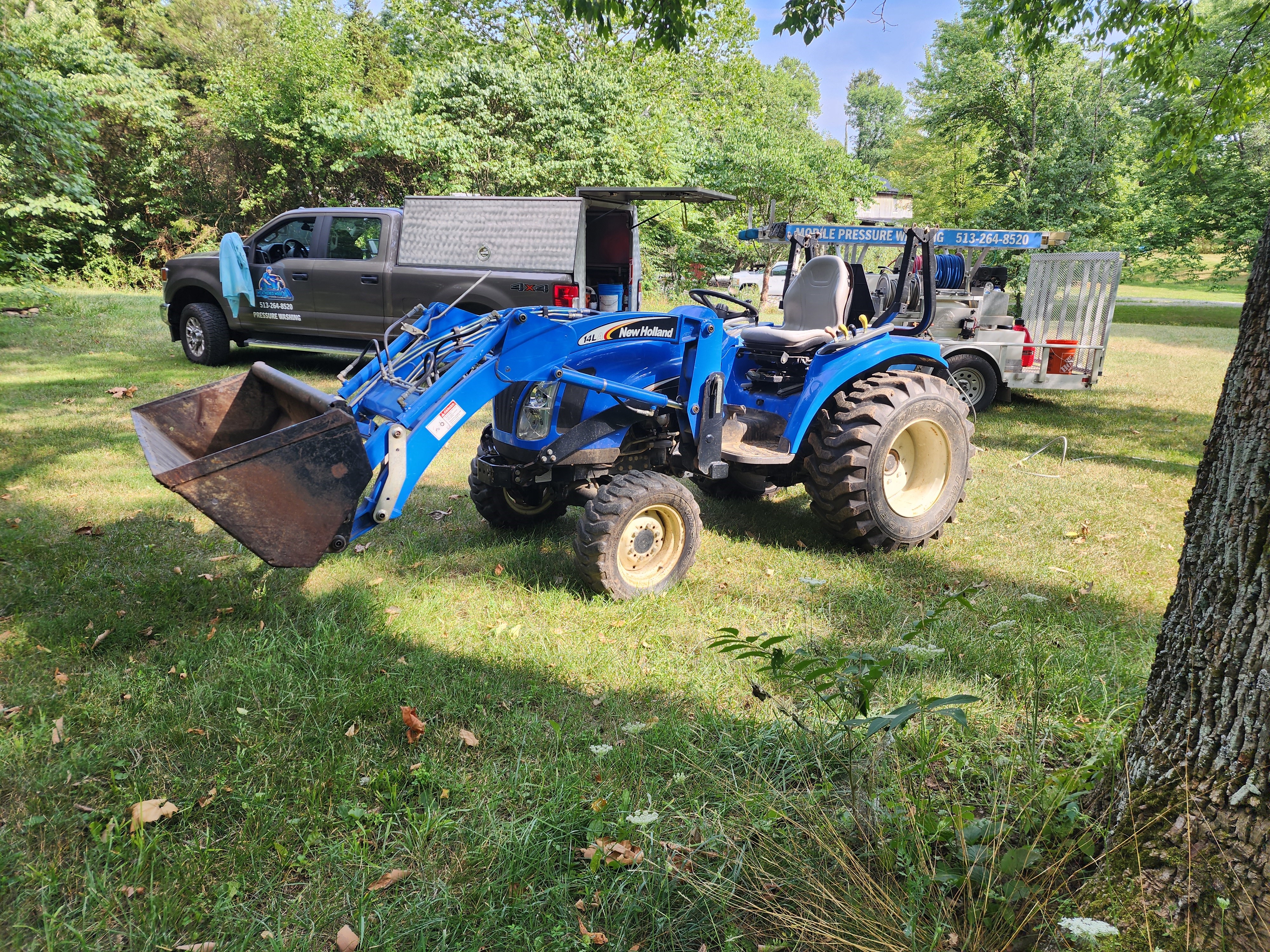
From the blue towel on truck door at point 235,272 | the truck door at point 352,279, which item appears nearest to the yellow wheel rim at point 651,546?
the truck door at point 352,279

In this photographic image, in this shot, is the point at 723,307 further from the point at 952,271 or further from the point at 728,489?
the point at 952,271

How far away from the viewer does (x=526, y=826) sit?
2.58m

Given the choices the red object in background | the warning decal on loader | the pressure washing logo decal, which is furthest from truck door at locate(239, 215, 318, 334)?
the red object in background

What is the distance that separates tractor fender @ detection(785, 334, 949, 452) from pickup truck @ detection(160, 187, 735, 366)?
16.6 feet

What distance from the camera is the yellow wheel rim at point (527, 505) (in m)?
5.25

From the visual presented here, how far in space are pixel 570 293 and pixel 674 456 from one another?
536 cm

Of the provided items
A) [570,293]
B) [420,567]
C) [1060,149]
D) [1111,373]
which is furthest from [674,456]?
[1060,149]

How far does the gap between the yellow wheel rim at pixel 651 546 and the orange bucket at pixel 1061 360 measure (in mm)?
7663

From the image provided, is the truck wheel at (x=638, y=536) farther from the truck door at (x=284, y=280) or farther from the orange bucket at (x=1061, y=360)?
the truck door at (x=284, y=280)

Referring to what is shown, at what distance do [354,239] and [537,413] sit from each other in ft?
24.7

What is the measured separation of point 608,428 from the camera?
186 inches

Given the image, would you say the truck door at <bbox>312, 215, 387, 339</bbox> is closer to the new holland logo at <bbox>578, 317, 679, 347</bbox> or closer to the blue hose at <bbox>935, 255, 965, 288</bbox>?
the new holland logo at <bbox>578, 317, 679, 347</bbox>

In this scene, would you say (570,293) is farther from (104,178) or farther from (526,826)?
(104,178)

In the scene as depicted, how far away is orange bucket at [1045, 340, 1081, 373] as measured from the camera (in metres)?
10.2
